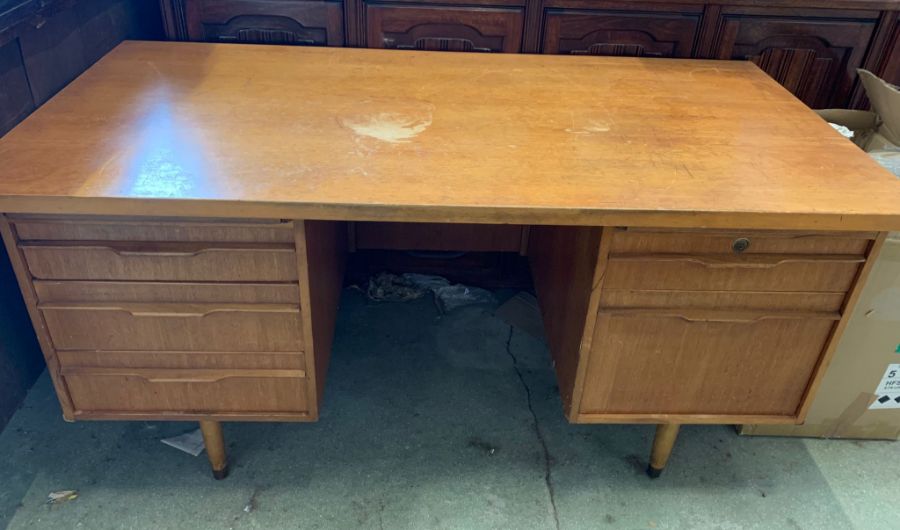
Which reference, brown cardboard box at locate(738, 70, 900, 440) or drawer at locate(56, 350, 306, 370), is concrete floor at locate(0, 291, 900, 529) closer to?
brown cardboard box at locate(738, 70, 900, 440)

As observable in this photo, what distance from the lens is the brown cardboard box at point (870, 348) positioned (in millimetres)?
1334

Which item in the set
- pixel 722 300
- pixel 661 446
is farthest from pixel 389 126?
pixel 661 446

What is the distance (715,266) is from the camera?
3.59ft

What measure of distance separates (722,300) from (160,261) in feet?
3.05

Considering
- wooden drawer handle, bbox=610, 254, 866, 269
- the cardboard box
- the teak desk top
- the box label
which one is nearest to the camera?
the teak desk top

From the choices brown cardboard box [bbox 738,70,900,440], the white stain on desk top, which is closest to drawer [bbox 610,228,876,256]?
brown cardboard box [bbox 738,70,900,440]

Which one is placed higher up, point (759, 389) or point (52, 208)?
point (52, 208)

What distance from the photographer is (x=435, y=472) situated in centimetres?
143

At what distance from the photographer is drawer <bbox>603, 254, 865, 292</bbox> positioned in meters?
1.09

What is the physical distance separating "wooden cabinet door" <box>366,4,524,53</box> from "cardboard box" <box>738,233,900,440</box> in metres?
0.93

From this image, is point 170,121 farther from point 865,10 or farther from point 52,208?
point 865,10

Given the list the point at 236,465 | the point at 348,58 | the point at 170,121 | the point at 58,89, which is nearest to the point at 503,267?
the point at 348,58

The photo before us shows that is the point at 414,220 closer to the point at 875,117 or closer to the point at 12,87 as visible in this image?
the point at 12,87

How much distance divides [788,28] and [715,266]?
0.87 meters
